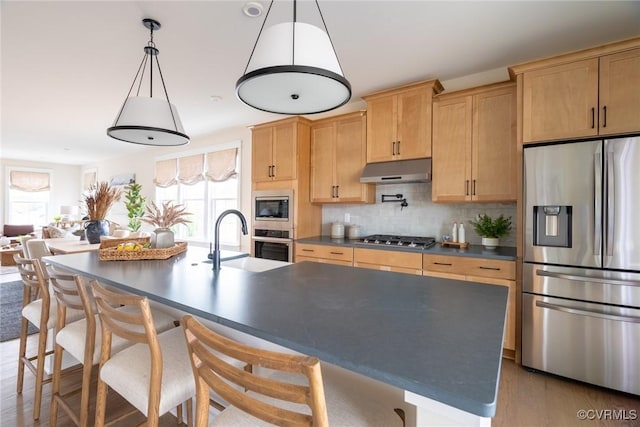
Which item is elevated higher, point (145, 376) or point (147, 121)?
point (147, 121)

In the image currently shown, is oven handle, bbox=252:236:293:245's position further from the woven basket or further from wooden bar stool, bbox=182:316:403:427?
wooden bar stool, bbox=182:316:403:427

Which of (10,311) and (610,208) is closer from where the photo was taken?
(610,208)

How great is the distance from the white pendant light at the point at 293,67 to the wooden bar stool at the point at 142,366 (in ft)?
3.29

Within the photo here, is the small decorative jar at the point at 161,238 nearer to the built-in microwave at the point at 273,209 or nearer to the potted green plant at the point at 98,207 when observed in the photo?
the potted green plant at the point at 98,207

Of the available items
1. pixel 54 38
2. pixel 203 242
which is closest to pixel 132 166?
pixel 203 242

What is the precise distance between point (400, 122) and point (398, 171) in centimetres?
54

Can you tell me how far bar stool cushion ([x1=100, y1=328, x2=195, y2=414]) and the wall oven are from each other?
2.36 metres

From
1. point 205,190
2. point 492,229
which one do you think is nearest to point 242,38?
point 492,229

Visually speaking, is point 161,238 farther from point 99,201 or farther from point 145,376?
point 99,201

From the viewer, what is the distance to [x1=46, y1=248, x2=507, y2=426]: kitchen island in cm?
64

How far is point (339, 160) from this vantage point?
3598 millimetres

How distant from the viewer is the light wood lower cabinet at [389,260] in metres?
2.77

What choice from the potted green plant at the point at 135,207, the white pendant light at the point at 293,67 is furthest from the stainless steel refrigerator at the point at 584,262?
the potted green plant at the point at 135,207

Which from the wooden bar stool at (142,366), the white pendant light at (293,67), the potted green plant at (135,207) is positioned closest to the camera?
the wooden bar stool at (142,366)
